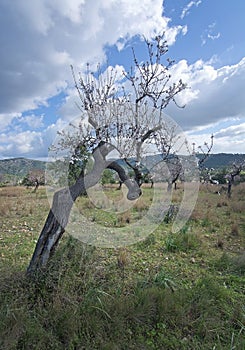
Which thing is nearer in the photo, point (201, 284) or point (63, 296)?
point (63, 296)

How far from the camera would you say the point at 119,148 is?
368 centimetres

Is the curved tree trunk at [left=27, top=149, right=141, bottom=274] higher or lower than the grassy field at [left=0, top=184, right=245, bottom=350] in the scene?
higher

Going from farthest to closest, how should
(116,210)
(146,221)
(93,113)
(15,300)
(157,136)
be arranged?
A: (116,210)
(146,221)
(157,136)
(93,113)
(15,300)

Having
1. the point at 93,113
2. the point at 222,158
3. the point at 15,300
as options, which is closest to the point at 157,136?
the point at 93,113

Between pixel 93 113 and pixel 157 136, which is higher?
pixel 93 113

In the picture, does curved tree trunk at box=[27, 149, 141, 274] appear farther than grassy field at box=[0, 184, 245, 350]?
Yes

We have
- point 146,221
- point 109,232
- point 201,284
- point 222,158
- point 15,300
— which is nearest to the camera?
point 15,300

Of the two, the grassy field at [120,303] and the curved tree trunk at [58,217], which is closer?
the grassy field at [120,303]

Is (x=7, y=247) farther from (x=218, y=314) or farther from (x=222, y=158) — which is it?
(x=222, y=158)

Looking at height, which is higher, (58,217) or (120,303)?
(58,217)

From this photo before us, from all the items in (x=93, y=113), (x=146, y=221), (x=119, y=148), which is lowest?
(x=146, y=221)

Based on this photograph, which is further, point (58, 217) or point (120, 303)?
point (58, 217)

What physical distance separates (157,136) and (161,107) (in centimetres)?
58

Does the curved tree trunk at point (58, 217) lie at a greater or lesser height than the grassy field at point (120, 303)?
greater
